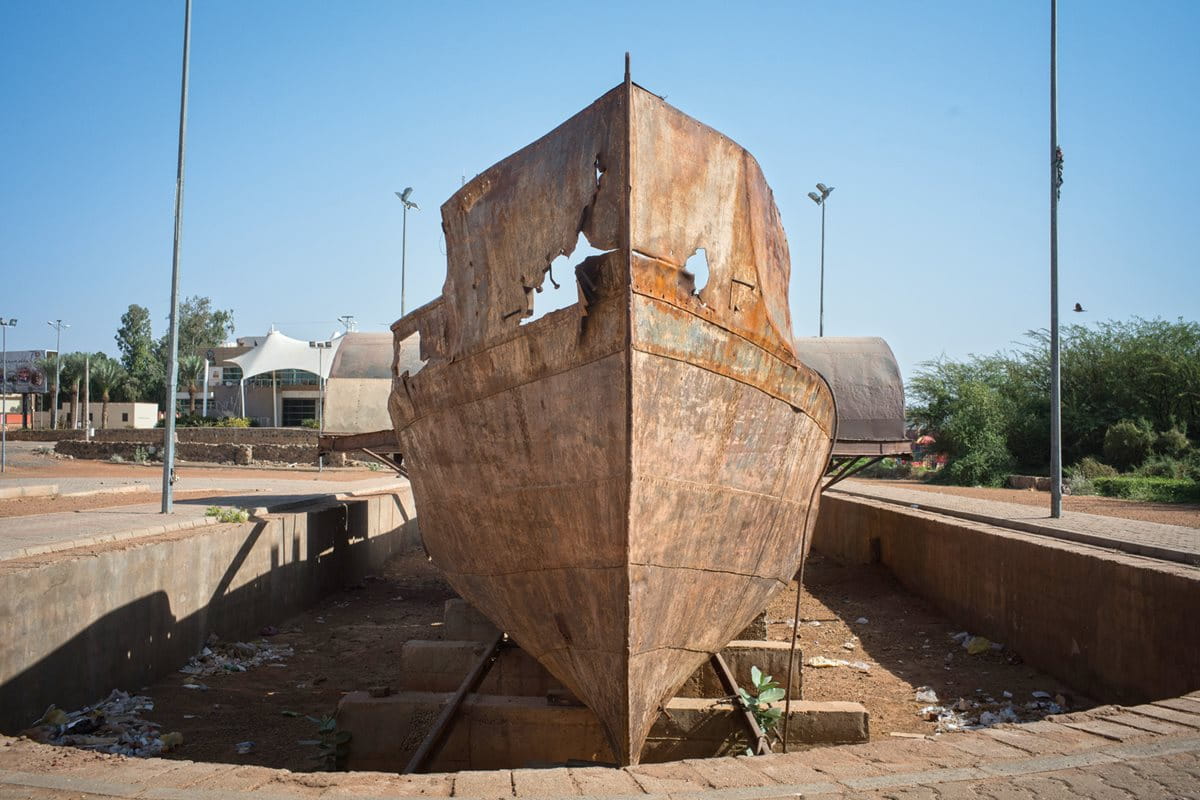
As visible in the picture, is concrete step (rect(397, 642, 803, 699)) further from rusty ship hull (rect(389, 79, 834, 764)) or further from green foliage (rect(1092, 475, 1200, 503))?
green foliage (rect(1092, 475, 1200, 503))

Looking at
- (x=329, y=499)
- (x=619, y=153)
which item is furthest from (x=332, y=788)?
(x=329, y=499)

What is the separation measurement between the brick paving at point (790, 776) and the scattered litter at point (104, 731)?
60.5 inches

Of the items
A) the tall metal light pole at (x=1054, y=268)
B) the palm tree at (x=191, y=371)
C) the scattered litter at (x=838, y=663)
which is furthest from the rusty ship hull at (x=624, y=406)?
the palm tree at (x=191, y=371)

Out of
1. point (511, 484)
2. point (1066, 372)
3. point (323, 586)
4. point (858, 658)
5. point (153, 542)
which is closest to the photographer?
point (511, 484)

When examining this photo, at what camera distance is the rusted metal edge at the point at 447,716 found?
5176mm

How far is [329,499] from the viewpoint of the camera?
13.2 m

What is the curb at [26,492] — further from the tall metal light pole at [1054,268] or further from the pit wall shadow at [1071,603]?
the tall metal light pole at [1054,268]

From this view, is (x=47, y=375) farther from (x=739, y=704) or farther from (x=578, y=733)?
(x=739, y=704)

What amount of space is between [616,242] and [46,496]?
1308 cm

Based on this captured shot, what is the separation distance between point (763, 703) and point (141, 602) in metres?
4.54

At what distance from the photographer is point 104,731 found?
219 inches

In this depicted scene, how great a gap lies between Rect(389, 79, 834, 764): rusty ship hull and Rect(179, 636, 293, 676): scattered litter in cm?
308

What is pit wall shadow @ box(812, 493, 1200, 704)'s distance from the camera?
17.2ft

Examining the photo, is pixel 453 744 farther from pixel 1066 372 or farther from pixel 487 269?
pixel 1066 372
